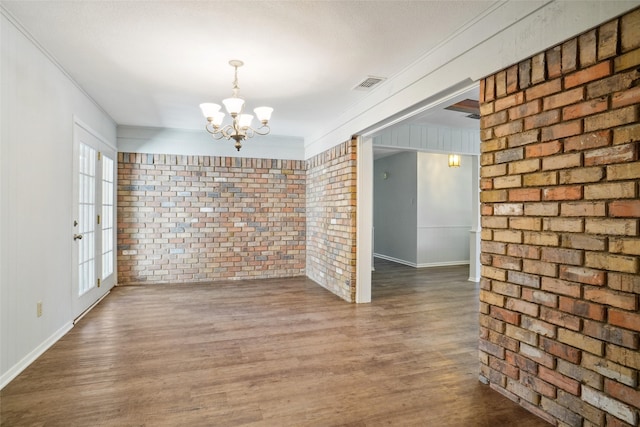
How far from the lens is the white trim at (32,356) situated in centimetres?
230

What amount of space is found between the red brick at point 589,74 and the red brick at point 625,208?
A: 23.1 inches

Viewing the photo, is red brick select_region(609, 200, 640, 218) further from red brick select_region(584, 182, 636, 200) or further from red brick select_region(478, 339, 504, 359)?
red brick select_region(478, 339, 504, 359)

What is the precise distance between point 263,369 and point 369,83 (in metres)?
2.77

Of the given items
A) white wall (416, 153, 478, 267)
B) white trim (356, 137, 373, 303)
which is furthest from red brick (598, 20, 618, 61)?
white wall (416, 153, 478, 267)

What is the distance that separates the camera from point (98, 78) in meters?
3.51

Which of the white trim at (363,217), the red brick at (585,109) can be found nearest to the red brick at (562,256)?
the red brick at (585,109)

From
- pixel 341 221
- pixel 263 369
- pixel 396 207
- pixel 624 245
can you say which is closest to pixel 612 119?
pixel 624 245

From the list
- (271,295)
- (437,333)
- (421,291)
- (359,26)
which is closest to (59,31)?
(359,26)

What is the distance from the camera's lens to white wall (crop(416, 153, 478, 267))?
7395mm

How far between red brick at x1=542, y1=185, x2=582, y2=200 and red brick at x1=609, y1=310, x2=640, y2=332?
1.77 ft

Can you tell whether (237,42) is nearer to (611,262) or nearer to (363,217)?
(363,217)

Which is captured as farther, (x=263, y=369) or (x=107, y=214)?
(x=107, y=214)

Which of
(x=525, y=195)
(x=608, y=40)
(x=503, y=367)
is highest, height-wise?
(x=608, y=40)

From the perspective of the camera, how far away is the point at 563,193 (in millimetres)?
1817
